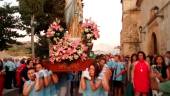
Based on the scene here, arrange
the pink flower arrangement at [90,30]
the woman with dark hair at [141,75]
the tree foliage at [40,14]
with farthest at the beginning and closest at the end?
the tree foliage at [40,14], the woman with dark hair at [141,75], the pink flower arrangement at [90,30]

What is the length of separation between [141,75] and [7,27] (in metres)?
17.4

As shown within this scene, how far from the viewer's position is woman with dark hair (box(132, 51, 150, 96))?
1306cm

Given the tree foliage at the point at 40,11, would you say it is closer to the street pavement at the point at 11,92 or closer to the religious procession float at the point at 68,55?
the street pavement at the point at 11,92

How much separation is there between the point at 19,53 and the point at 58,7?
844 inches

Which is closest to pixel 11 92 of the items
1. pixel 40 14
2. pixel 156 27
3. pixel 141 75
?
pixel 141 75

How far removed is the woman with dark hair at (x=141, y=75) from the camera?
1306 cm

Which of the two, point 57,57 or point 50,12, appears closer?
point 57,57

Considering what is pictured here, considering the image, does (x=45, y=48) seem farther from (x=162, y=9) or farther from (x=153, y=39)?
(x=162, y=9)

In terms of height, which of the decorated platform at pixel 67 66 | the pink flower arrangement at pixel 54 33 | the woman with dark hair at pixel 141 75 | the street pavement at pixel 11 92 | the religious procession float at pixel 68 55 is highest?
the pink flower arrangement at pixel 54 33

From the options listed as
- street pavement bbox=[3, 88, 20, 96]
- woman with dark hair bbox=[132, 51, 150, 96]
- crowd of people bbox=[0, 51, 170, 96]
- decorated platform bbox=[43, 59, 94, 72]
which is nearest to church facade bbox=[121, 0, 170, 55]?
crowd of people bbox=[0, 51, 170, 96]

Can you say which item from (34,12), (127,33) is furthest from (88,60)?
(127,33)

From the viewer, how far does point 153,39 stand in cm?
2877

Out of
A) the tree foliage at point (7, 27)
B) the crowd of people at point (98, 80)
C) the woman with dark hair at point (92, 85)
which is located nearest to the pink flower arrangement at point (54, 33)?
the crowd of people at point (98, 80)

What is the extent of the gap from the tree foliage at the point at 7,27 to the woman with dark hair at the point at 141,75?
652 inches
